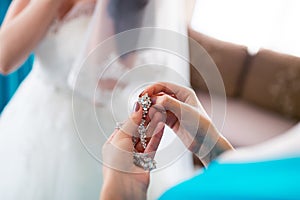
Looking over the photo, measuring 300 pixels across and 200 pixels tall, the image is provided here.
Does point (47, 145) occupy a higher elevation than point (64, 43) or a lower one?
lower

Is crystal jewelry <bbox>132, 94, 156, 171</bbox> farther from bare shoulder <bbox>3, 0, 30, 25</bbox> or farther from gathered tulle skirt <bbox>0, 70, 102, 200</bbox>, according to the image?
bare shoulder <bbox>3, 0, 30, 25</bbox>

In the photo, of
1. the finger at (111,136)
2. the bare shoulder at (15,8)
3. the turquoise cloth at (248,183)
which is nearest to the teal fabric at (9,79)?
the bare shoulder at (15,8)

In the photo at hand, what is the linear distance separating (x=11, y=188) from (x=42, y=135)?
0.27ft

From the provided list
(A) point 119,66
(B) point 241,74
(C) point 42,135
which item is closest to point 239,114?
(B) point 241,74

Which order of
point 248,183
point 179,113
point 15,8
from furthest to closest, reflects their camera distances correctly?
point 15,8, point 179,113, point 248,183

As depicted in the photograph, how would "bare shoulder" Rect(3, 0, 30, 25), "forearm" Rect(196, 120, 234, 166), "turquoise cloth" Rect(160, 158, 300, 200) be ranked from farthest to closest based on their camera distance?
1. "bare shoulder" Rect(3, 0, 30, 25)
2. "forearm" Rect(196, 120, 234, 166)
3. "turquoise cloth" Rect(160, 158, 300, 200)

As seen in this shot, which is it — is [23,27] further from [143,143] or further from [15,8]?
[143,143]

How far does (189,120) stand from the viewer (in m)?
0.43

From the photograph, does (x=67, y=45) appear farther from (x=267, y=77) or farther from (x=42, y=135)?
(x=267, y=77)

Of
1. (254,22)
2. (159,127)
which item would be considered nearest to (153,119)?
(159,127)

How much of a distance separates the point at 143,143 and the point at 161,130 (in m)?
0.03

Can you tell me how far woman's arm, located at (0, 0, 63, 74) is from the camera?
20.4 inches

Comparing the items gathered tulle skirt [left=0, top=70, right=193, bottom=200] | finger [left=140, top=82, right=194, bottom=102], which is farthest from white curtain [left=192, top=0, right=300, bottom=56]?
gathered tulle skirt [left=0, top=70, right=193, bottom=200]

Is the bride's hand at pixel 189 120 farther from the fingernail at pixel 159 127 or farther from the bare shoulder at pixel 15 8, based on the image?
the bare shoulder at pixel 15 8
